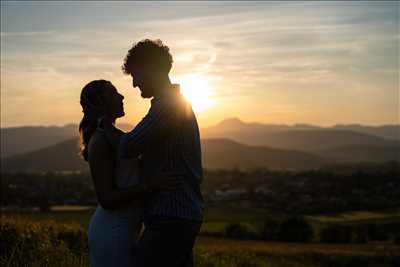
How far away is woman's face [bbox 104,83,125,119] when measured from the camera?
16.2 ft

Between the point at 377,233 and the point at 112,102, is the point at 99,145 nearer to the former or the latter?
the point at 112,102

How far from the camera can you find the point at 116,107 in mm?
4973

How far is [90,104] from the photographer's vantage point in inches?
194

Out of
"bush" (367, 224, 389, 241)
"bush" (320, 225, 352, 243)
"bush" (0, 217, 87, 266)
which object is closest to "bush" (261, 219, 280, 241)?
"bush" (320, 225, 352, 243)

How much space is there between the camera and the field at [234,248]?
10.3 meters

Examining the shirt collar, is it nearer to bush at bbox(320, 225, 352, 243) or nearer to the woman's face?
the woman's face

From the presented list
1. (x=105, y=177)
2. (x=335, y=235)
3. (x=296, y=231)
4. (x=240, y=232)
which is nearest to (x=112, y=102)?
(x=105, y=177)

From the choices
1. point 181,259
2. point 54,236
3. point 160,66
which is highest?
point 160,66

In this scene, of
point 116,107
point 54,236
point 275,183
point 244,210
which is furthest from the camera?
point 275,183

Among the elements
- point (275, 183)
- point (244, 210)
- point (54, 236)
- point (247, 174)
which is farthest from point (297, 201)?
point (54, 236)

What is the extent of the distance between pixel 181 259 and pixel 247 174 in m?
116

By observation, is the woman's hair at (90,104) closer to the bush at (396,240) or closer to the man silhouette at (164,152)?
the man silhouette at (164,152)

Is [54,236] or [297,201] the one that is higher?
[54,236]

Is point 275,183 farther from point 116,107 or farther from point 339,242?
point 116,107
